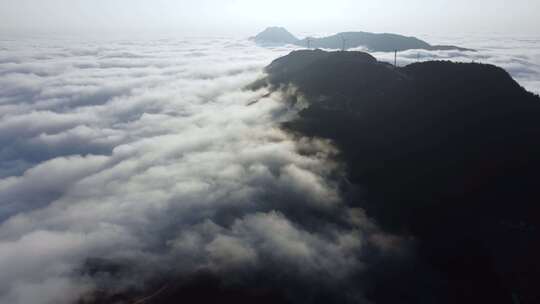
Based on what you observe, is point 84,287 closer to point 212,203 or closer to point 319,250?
point 212,203

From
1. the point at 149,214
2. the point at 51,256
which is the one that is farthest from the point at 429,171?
the point at 51,256

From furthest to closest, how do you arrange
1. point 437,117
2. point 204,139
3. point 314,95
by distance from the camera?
1. point 204,139
2. point 314,95
3. point 437,117

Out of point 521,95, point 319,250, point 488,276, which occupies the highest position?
point 521,95

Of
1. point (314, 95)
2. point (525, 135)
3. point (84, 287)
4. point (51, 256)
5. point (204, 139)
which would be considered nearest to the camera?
point (84, 287)

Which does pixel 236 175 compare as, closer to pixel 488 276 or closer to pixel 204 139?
pixel 204 139

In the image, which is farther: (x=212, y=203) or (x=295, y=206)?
(x=212, y=203)

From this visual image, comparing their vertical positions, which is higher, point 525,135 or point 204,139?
point 525,135
